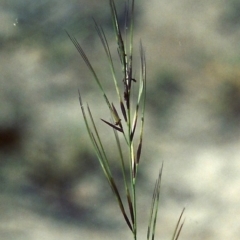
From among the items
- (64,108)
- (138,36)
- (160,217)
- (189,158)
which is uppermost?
(138,36)

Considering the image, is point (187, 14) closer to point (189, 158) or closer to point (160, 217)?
point (189, 158)

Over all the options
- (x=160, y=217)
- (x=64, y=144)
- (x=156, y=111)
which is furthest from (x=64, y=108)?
(x=160, y=217)

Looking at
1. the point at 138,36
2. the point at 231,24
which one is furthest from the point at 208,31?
the point at 138,36

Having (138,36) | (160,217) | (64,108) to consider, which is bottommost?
(160,217)

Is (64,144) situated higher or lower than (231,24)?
lower

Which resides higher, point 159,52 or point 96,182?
point 159,52

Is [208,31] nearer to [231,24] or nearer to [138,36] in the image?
[231,24]
